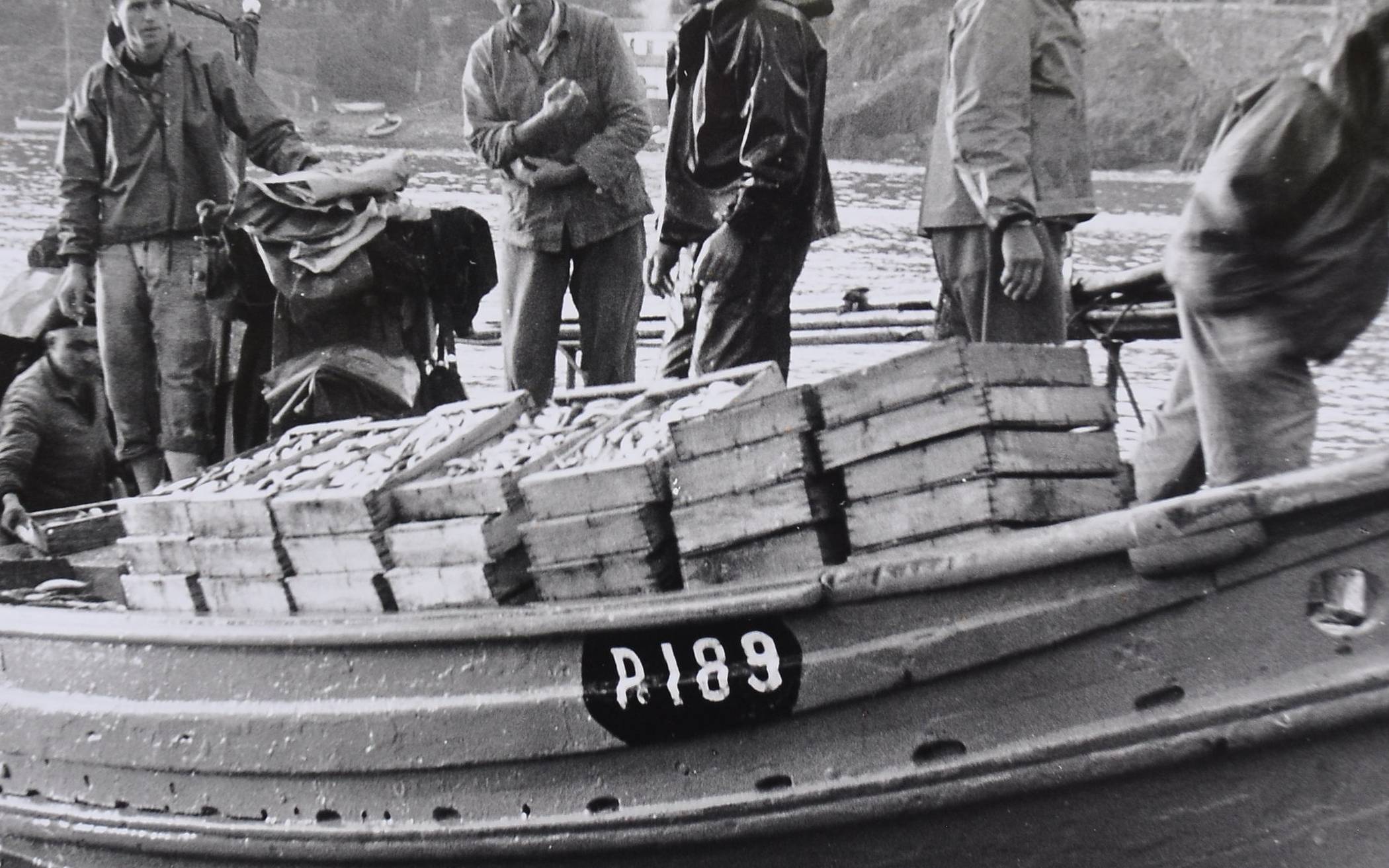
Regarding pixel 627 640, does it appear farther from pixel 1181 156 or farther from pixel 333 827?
pixel 1181 156

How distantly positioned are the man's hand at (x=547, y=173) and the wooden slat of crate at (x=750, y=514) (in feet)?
7.58

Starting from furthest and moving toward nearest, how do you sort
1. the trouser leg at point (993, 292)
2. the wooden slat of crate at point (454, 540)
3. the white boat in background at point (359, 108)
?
the white boat in background at point (359, 108) < the trouser leg at point (993, 292) < the wooden slat of crate at point (454, 540)

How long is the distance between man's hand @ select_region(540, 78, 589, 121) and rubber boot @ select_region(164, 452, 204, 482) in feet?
5.46

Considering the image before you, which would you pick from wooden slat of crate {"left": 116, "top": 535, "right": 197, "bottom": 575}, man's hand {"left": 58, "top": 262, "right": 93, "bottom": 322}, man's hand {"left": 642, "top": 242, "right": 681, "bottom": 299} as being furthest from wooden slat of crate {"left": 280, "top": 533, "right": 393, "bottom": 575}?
man's hand {"left": 58, "top": 262, "right": 93, "bottom": 322}

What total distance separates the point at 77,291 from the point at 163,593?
226cm

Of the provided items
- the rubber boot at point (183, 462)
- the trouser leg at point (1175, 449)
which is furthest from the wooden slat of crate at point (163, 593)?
the trouser leg at point (1175, 449)

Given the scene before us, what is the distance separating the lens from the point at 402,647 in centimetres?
278

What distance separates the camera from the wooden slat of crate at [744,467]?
100.0 inches

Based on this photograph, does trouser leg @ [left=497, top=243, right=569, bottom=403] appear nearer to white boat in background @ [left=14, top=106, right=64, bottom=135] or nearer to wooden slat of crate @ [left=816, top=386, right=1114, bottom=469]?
wooden slat of crate @ [left=816, top=386, right=1114, bottom=469]

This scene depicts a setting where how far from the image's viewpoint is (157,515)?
10.4ft

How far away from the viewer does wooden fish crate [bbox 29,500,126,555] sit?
4312 millimetres

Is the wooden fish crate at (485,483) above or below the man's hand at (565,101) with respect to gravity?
below

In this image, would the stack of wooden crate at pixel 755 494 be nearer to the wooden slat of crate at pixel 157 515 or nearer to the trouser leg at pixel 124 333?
the wooden slat of crate at pixel 157 515

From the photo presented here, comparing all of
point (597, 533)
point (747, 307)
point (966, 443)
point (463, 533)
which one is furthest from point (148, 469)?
point (966, 443)
